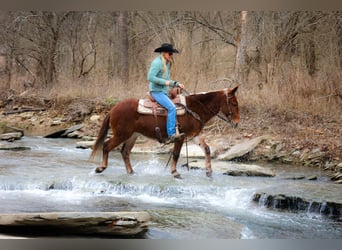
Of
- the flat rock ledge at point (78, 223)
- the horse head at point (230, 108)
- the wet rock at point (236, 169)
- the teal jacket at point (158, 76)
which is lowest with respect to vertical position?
the flat rock ledge at point (78, 223)

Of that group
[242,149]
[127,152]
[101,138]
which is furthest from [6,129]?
[242,149]

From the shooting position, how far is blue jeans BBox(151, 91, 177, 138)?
5.06 meters

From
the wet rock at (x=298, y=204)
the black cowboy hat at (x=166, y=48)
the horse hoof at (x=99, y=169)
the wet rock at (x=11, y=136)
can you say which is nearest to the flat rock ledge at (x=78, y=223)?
the horse hoof at (x=99, y=169)

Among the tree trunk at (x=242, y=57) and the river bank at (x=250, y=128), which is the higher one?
the tree trunk at (x=242, y=57)

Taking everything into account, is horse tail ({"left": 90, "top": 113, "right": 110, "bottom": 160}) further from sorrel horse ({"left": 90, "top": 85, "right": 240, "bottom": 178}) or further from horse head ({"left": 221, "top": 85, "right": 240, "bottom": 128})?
horse head ({"left": 221, "top": 85, "right": 240, "bottom": 128})

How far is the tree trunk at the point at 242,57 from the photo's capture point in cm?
523

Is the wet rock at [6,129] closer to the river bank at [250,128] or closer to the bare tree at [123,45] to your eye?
the river bank at [250,128]

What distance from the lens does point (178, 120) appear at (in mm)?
5086

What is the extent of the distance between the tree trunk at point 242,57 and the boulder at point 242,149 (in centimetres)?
54

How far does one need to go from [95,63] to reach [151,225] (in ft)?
5.18

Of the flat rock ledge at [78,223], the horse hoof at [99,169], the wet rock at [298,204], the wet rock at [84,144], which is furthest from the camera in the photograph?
the wet rock at [84,144]

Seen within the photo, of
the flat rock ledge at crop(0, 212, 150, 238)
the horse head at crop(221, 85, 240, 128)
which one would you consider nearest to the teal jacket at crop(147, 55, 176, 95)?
the horse head at crop(221, 85, 240, 128)

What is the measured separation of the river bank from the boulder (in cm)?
3

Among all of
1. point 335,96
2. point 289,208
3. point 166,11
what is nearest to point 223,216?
point 289,208
